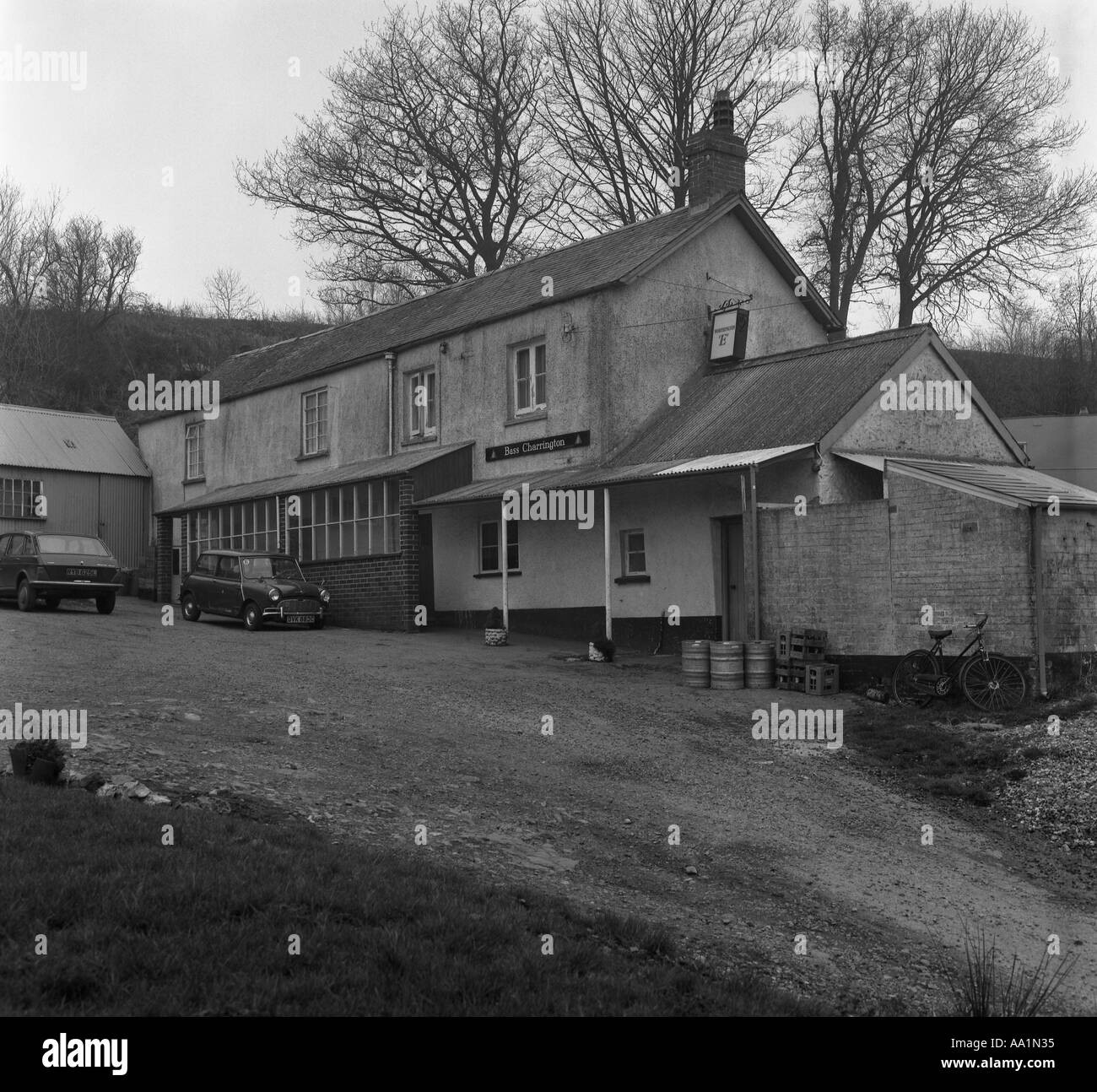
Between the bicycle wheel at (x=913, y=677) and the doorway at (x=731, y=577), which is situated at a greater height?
the doorway at (x=731, y=577)

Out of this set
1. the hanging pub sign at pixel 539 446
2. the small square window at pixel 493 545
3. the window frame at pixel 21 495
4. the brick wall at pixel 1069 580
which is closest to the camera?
the brick wall at pixel 1069 580

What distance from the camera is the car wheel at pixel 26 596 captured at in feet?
75.7

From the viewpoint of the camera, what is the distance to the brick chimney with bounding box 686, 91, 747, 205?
75.5ft

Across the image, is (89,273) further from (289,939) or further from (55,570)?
(289,939)

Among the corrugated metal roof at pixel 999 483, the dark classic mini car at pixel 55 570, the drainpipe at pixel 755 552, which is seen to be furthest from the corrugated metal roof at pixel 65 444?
the corrugated metal roof at pixel 999 483

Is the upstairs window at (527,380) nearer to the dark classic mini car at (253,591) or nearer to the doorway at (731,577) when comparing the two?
the doorway at (731,577)

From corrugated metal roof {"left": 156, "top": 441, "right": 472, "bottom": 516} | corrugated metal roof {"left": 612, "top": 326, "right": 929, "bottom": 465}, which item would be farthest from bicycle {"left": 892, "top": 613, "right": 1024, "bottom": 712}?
corrugated metal roof {"left": 156, "top": 441, "right": 472, "bottom": 516}

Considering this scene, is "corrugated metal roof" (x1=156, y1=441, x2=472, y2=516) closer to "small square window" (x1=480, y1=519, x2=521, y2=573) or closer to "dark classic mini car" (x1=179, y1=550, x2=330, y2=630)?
"small square window" (x1=480, y1=519, x2=521, y2=573)

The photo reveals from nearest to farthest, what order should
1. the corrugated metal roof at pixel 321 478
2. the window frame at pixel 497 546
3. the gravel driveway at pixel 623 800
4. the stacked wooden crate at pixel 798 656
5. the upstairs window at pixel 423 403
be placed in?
1. the gravel driveway at pixel 623 800
2. the stacked wooden crate at pixel 798 656
3. the window frame at pixel 497 546
4. the corrugated metal roof at pixel 321 478
5. the upstairs window at pixel 423 403

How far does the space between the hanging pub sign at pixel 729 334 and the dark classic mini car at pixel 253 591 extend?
895 cm

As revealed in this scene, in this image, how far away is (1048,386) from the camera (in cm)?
4053

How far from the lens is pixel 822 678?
15.6 meters

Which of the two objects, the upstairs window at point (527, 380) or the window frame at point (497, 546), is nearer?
the upstairs window at point (527, 380)
